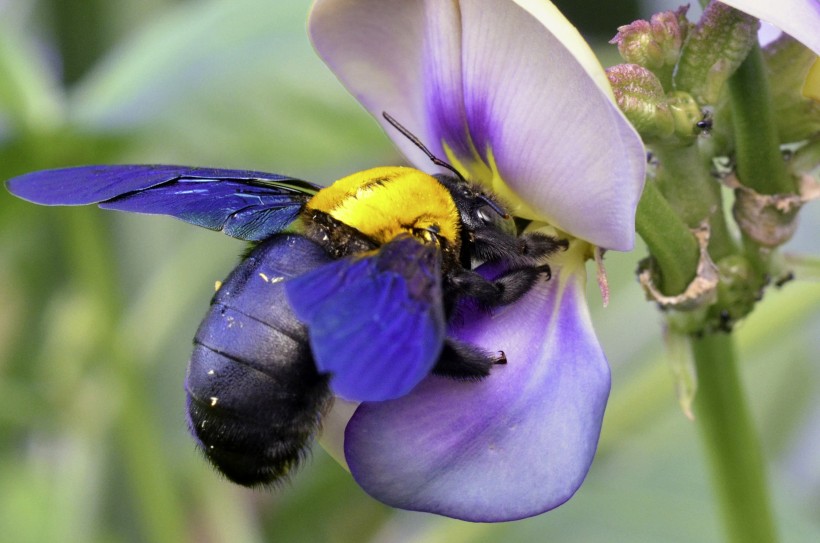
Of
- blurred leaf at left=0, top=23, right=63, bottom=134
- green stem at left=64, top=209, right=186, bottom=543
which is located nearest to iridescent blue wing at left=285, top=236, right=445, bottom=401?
green stem at left=64, top=209, right=186, bottom=543

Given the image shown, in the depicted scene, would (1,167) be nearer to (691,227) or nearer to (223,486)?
(223,486)

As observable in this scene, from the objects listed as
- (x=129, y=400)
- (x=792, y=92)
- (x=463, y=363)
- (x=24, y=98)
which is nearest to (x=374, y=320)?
(x=463, y=363)

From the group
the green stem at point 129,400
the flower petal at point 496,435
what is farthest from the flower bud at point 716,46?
the green stem at point 129,400

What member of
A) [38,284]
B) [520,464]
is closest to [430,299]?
[520,464]

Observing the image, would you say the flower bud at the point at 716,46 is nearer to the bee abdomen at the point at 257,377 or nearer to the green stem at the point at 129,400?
the bee abdomen at the point at 257,377

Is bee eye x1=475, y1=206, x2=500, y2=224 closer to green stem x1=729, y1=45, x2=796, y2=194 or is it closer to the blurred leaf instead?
green stem x1=729, y1=45, x2=796, y2=194

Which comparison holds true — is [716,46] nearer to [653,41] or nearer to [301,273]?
[653,41]
